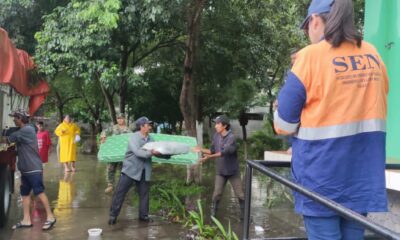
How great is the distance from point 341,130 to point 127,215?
6446 mm

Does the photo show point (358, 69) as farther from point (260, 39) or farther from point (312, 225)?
point (260, 39)

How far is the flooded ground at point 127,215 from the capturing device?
674 cm

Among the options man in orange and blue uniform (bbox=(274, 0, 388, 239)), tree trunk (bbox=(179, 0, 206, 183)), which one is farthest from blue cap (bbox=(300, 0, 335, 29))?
tree trunk (bbox=(179, 0, 206, 183))

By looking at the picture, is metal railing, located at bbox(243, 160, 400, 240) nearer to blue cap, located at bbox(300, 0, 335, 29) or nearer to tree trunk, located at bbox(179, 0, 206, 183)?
blue cap, located at bbox(300, 0, 335, 29)

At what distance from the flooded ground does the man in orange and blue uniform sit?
1.97 m

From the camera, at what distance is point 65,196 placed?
9.75m

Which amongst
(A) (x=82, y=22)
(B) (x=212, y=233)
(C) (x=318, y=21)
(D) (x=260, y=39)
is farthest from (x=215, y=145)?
(C) (x=318, y=21)

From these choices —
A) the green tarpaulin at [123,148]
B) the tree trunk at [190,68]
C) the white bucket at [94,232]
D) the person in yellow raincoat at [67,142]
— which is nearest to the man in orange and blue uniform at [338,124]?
the white bucket at [94,232]

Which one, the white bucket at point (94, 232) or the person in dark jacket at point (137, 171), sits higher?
the person in dark jacket at point (137, 171)

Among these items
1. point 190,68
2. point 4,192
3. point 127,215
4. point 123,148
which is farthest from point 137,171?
point 190,68

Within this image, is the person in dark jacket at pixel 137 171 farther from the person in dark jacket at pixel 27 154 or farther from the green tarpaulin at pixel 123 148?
the person in dark jacket at pixel 27 154

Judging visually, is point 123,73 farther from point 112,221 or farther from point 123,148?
point 112,221

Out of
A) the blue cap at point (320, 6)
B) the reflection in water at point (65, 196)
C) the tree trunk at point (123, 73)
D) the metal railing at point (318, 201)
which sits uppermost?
the tree trunk at point (123, 73)

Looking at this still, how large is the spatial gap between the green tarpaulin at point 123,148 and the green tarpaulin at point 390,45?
437 cm
